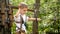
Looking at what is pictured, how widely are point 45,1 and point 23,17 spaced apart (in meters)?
4.75

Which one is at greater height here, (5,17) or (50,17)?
(5,17)

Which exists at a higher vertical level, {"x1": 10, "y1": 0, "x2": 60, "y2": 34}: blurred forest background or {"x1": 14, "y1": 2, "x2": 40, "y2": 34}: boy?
{"x1": 14, "y1": 2, "x2": 40, "y2": 34}: boy

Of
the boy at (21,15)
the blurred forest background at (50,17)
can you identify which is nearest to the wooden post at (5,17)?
the boy at (21,15)

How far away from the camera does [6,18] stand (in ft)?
16.7

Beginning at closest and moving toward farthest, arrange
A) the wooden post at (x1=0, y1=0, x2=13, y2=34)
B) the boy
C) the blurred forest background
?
the boy → the wooden post at (x1=0, y1=0, x2=13, y2=34) → the blurred forest background

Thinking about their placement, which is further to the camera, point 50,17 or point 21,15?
point 50,17

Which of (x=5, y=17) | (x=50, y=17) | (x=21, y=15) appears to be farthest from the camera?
(x=50, y=17)

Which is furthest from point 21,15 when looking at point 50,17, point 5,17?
point 50,17

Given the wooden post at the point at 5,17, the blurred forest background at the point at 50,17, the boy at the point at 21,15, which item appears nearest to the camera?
the boy at the point at 21,15

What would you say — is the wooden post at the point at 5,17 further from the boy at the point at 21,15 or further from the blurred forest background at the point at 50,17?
the blurred forest background at the point at 50,17

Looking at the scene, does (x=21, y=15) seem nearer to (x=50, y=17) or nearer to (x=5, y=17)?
(x=5, y=17)

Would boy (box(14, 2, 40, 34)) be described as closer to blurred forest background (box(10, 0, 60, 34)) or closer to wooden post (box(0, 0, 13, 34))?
wooden post (box(0, 0, 13, 34))

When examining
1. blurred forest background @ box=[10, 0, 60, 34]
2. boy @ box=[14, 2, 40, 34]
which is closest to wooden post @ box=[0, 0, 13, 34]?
boy @ box=[14, 2, 40, 34]

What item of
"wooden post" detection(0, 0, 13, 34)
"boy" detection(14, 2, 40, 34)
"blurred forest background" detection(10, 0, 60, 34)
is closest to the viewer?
"boy" detection(14, 2, 40, 34)
